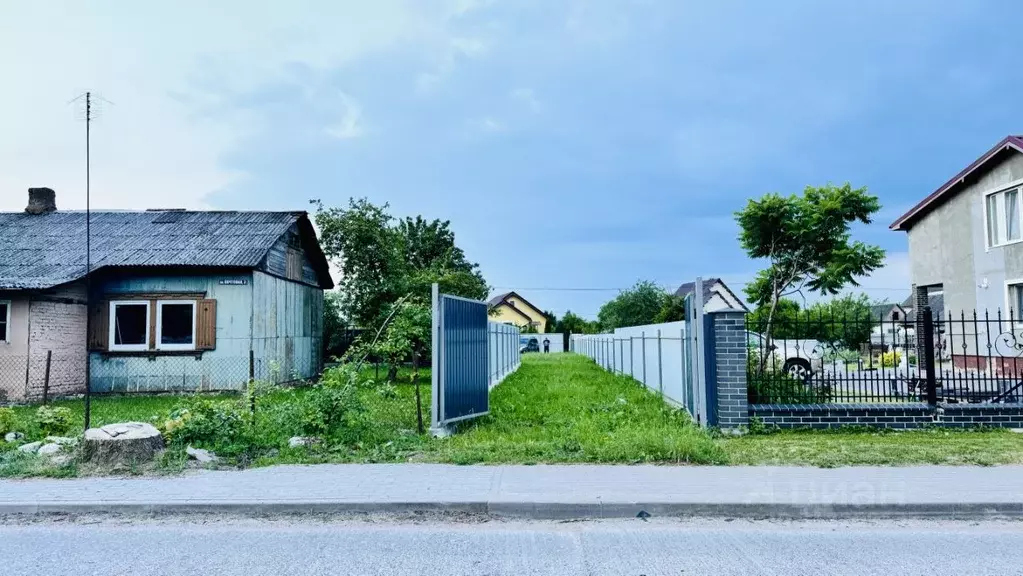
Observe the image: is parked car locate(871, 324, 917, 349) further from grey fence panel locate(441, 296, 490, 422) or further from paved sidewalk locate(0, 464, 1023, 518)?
grey fence panel locate(441, 296, 490, 422)

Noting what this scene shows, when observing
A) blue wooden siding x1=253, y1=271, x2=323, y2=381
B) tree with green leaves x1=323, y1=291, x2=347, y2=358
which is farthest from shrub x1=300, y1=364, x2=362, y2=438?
tree with green leaves x1=323, y1=291, x2=347, y2=358

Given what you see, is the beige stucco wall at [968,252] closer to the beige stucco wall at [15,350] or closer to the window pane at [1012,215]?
the window pane at [1012,215]

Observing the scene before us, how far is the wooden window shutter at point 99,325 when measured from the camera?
16.6 metres

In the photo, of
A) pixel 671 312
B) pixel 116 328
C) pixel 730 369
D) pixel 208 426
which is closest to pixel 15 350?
pixel 116 328

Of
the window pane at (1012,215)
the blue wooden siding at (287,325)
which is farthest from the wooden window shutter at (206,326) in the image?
the window pane at (1012,215)

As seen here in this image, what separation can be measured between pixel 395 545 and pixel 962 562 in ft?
13.4

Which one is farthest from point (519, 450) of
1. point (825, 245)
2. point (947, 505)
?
point (825, 245)

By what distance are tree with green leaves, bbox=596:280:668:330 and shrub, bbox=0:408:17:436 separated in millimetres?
45002

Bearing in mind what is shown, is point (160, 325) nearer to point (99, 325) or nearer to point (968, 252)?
point (99, 325)

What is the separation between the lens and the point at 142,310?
16984 millimetres

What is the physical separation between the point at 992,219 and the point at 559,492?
1985 cm

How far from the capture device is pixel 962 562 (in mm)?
4645

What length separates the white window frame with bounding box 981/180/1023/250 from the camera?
18.5 m

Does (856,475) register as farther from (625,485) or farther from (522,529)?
(522,529)
